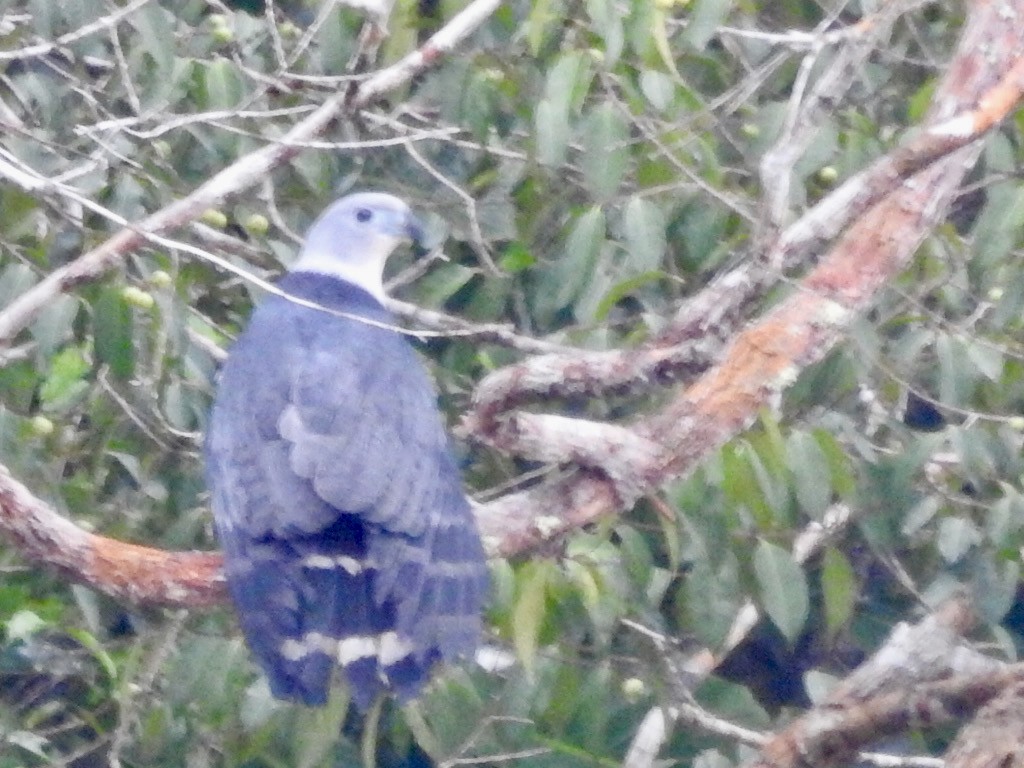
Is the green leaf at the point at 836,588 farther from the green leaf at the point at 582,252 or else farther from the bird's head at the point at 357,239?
the bird's head at the point at 357,239

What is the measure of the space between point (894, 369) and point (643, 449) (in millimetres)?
749

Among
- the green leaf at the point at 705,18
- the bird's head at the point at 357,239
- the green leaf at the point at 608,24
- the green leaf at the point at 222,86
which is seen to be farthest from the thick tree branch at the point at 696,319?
the bird's head at the point at 357,239

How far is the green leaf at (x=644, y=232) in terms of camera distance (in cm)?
314

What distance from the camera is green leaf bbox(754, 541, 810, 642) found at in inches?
121

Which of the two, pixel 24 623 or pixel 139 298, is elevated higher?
pixel 139 298

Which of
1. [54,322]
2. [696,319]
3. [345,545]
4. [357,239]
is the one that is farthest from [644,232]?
[357,239]

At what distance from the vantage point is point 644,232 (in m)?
3.15

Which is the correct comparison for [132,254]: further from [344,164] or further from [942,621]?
[942,621]

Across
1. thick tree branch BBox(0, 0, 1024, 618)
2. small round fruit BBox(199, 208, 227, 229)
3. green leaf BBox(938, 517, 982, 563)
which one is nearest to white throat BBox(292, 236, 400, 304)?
small round fruit BBox(199, 208, 227, 229)

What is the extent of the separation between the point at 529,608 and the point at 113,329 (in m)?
0.77

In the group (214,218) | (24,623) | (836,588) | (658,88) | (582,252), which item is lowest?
(24,623)

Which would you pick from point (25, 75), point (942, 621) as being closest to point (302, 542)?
point (25, 75)

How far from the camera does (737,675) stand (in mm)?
4422

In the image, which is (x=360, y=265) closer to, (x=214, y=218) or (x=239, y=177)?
(x=214, y=218)
